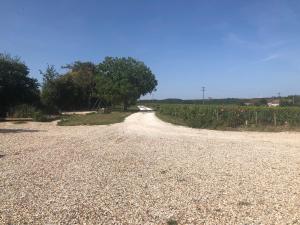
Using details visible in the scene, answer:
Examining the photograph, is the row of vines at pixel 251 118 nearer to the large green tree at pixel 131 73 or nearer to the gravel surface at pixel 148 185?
the gravel surface at pixel 148 185

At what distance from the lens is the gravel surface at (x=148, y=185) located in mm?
6598

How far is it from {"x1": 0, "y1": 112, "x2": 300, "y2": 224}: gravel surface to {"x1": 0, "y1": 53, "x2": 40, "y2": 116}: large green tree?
981 inches

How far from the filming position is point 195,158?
12984 millimetres

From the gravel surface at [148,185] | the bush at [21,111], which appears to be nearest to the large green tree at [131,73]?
the bush at [21,111]

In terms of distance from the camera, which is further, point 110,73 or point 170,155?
point 110,73

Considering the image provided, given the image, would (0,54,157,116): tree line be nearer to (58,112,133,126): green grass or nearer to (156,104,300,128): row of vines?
(58,112,133,126): green grass

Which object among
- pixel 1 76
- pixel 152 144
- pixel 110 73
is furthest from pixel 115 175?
pixel 110 73

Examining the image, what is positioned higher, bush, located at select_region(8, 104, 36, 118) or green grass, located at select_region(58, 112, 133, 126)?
bush, located at select_region(8, 104, 36, 118)

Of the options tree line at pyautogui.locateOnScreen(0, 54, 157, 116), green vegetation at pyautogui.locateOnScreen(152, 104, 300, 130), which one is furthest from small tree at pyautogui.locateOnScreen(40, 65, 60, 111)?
green vegetation at pyautogui.locateOnScreen(152, 104, 300, 130)

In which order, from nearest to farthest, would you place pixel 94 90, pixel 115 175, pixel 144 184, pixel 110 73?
pixel 144 184 < pixel 115 175 < pixel 94 90 < pixel 110 73

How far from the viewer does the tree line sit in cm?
4014

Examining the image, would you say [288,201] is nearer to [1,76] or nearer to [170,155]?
[170,155]

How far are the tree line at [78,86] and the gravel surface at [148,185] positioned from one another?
26.1 m

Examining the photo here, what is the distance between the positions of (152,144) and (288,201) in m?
9.76
